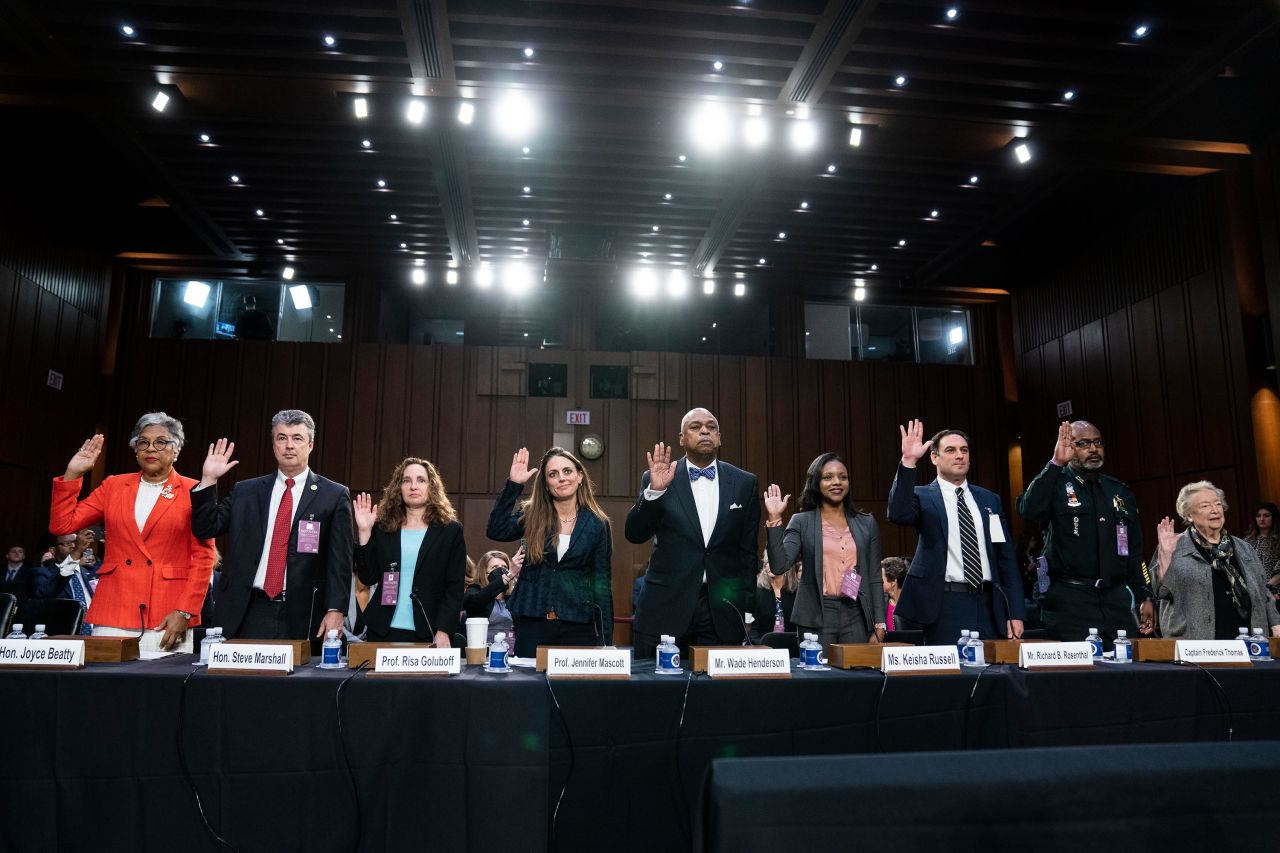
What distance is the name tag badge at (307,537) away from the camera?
123 inches

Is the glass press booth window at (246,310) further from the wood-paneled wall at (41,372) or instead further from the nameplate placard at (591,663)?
the nameplate placard at (591,663)

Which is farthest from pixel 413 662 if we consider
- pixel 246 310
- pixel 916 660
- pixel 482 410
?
pixel 246 310

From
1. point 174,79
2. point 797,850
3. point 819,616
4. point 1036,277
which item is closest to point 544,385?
point 174,79

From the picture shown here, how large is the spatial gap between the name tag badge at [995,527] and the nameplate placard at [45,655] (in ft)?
10.3

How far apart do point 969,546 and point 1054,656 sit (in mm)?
877

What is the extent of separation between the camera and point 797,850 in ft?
2.02

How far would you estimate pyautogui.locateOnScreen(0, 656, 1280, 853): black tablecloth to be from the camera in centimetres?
199

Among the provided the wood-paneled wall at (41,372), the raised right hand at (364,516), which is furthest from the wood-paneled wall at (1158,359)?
the wood-paneled wall at (41,372)

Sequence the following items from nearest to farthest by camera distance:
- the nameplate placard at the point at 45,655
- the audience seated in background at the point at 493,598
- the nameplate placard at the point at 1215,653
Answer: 1. the nameplate placard at the point at 45,655
2. the nameplate placard at the point at 1215,653
3. the audience seated in background at the point at 493,598

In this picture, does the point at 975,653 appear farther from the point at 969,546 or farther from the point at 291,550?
the point at 291,550

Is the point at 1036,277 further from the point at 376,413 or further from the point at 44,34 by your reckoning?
the point at 44,34

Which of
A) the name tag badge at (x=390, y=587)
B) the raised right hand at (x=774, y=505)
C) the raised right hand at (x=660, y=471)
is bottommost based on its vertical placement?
the name tag badge at (x=390, y=587)

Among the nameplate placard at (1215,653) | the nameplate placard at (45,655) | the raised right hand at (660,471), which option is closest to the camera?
the nameplate placard at (45,655)

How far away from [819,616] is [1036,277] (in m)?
9.14
